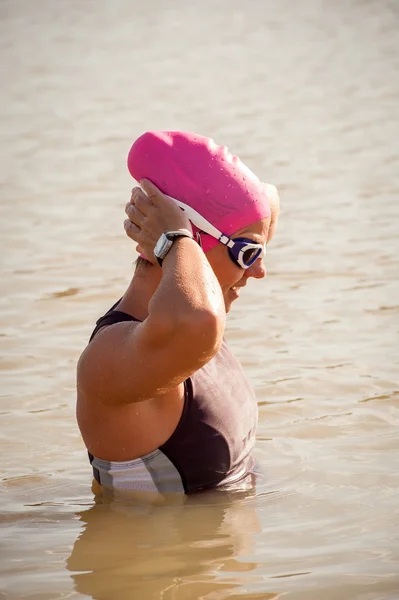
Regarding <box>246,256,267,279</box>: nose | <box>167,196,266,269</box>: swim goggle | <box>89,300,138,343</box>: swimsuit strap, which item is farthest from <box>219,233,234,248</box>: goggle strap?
<box>89,300,138,343</box>: swimsuit strap

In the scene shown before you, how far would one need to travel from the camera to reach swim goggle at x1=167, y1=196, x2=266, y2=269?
392 cm

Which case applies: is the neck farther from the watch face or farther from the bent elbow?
the bent elbow

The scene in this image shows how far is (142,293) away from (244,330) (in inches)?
124

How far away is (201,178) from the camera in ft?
13.0

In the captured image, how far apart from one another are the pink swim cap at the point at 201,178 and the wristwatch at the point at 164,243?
0.28 meters

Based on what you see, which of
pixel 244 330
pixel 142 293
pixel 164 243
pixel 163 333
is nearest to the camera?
pixel 163 333

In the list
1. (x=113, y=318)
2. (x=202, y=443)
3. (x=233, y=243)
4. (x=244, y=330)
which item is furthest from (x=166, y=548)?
(x=244, y=330)

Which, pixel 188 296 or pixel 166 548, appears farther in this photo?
pixel 166 548

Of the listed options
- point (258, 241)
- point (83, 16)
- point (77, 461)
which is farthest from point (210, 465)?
point (83, 16)

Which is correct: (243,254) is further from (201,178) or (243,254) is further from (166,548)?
(166,548)

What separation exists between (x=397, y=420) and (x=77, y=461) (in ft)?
5.01

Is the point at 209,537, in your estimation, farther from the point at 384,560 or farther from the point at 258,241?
the point at 258,241

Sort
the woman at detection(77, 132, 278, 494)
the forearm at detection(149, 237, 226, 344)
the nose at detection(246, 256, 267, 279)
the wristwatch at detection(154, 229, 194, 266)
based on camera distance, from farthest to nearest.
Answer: the nose at detection(246, 256, 267, 279) → the wristwatch at detection(154, 229, 194, 266) → the woman at detection(77, 132, 278, 494) → the forearm at detection(149, 237, 226, 344)

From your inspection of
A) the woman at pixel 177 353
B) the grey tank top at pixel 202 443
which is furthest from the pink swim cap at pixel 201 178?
the grey tank top at pixel 202 443
